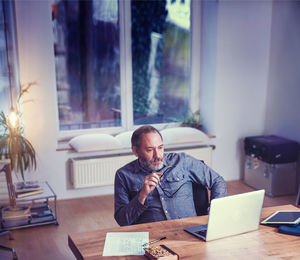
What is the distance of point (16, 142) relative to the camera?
450 centimetres

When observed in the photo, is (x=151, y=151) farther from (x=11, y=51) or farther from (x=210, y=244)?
(x=11, y=51)

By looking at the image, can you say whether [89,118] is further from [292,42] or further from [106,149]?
[292,42]

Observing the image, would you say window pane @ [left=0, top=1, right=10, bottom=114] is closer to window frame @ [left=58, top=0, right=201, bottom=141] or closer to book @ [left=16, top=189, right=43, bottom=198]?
window frame @ [left=58, top=0, right=201, bottom=141]

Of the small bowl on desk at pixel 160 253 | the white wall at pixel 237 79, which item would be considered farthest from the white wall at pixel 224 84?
the small bowl on desk at pixel 160 253

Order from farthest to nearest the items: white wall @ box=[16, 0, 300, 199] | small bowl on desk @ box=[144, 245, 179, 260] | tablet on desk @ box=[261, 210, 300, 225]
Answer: white wall @ box=[16, 0, 300, 199] → tablet on desk @ box=[261, 210, 300, 225] → small bowl on desk @ box=[144, 245, 179, 260]

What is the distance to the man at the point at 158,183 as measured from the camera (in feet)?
8.32

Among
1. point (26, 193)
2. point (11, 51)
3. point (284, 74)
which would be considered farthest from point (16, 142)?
point (284, 74)

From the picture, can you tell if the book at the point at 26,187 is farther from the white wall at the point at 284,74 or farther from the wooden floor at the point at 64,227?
the white wall at the point at 284,74

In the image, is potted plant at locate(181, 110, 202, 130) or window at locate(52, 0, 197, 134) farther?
potted plant at locate(181, 110, 202, 130)

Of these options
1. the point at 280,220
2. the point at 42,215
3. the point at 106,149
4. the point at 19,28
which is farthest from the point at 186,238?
the point at 19,28

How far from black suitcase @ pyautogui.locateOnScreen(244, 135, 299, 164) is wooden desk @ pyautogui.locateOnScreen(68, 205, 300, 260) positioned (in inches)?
114

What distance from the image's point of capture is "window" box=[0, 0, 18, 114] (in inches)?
185

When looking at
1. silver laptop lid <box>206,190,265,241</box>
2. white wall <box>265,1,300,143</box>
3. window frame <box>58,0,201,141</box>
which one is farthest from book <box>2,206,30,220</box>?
white wall <box>265,1,300,143</box>

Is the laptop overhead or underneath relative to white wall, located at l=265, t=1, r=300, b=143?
underneath
